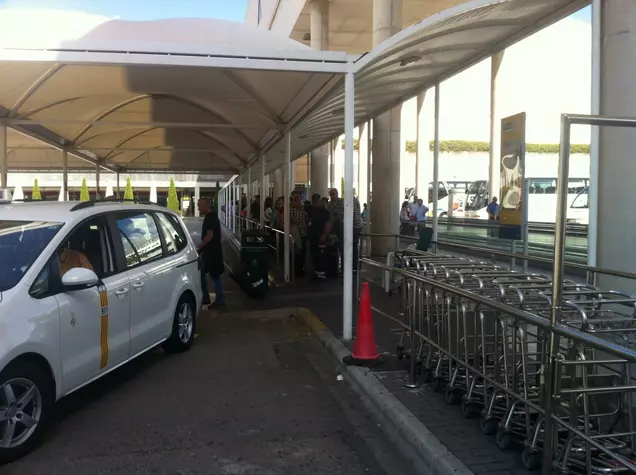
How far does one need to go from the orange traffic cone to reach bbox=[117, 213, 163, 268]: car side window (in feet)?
7.54

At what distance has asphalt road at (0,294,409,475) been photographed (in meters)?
4.07

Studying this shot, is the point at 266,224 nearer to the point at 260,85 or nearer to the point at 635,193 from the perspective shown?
the point at 260,85

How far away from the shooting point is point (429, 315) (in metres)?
5.24

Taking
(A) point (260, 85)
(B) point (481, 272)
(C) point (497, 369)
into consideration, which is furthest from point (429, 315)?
(A) point (260, 85)

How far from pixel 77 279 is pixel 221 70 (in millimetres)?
3679

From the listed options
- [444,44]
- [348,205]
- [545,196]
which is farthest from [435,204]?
[545,196]

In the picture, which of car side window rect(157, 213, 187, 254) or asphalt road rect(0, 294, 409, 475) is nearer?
asphalt road rect(0, 294, 409, 475)

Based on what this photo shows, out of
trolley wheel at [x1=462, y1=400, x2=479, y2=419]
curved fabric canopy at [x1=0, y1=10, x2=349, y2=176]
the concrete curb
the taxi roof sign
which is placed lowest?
the concrete curb

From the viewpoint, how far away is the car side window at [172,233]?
6828 mm

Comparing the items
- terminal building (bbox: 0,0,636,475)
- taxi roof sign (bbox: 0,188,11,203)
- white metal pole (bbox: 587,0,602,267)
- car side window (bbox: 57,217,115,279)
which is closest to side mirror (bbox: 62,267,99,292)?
car side window (bbox: 57,217,115,279)

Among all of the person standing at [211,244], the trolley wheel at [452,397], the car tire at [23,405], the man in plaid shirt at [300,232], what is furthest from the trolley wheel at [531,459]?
the man in plaid shirt at [300,232]

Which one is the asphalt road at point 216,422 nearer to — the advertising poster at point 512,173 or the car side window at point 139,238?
the car side window at point 139,238

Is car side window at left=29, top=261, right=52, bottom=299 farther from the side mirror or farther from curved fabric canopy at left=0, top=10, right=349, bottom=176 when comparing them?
curved fabric canopy at left=0, top=10, right=349, bottom=176

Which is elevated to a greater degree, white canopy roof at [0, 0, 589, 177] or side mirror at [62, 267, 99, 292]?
white canopy roof at [0, 0, 589, 177]
